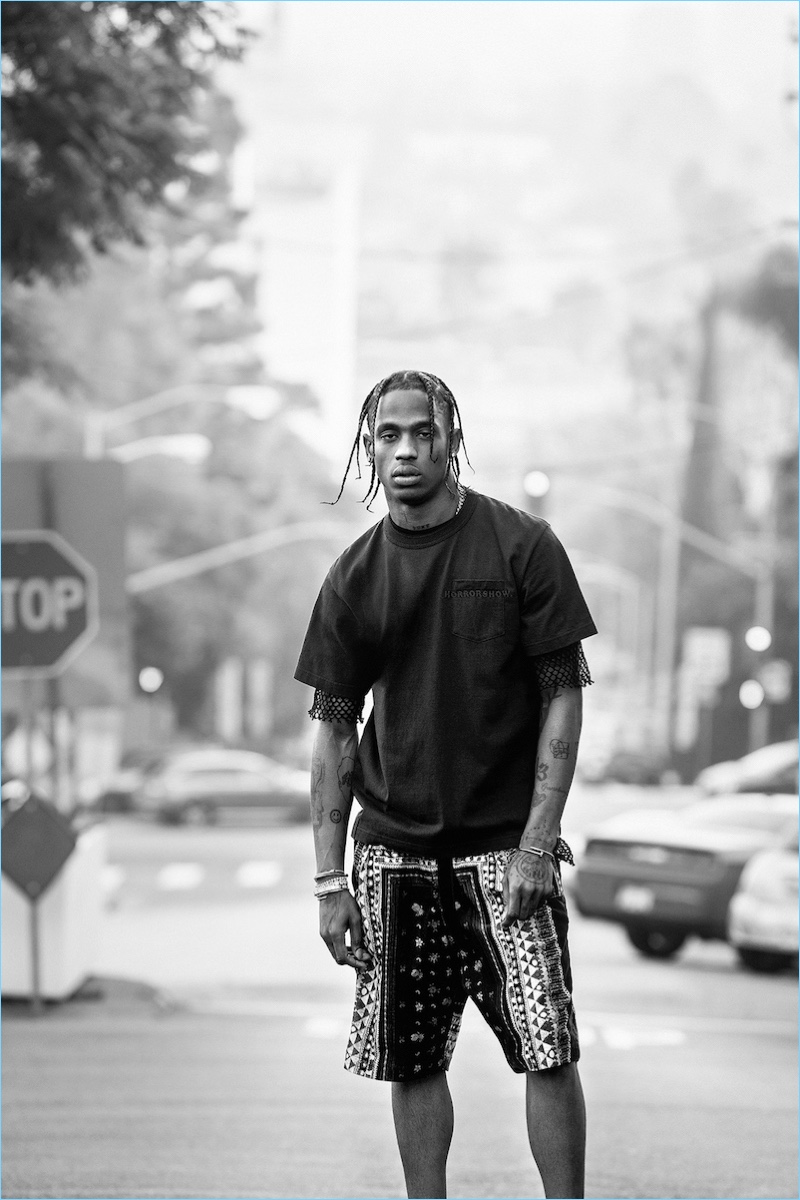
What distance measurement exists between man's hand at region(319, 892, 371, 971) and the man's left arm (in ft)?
1.07

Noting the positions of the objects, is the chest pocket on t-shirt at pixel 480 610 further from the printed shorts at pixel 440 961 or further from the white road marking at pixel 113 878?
the white road marking at pixel 113 878

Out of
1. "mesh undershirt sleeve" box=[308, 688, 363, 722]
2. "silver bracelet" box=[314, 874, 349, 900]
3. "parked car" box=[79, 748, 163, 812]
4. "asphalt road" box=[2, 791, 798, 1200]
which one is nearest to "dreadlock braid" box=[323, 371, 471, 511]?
"mesh undershirt sleeve" box=[308, 688, 363, 722]

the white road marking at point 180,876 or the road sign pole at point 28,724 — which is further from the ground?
the road sign pole at point 28,724

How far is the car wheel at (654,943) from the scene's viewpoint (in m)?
16.7

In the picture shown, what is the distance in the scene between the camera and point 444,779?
165 inches

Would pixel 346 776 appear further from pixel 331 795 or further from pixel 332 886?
pixel 332 886

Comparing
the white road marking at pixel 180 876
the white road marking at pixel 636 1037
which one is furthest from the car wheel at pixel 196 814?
the white road marking at pixel 636 1037

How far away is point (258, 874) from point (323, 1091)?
18.0 meters

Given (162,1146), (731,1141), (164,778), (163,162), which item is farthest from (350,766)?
(164,778)

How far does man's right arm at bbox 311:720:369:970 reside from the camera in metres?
4.33

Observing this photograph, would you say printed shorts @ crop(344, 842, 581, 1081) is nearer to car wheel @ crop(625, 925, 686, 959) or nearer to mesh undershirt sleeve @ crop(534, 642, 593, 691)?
mesh undershirt sleeve @ crop(534, 642, 593, 691)

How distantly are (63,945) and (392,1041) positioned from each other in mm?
7151

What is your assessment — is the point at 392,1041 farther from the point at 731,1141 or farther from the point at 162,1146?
the point at 731,1141

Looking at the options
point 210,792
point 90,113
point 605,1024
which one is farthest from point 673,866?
point 210,792
